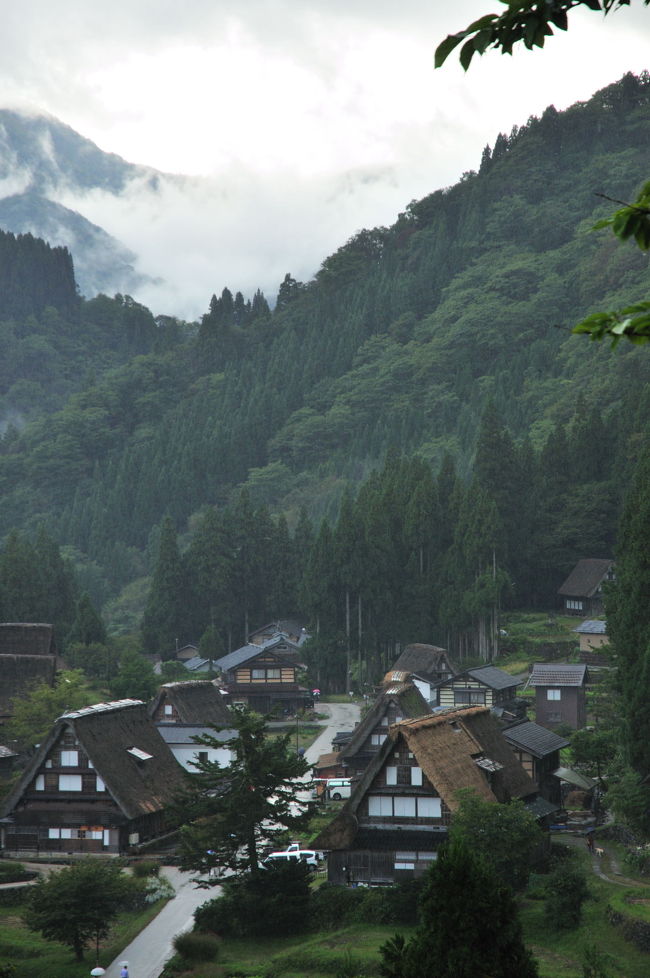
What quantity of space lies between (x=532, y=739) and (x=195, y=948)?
18525mm

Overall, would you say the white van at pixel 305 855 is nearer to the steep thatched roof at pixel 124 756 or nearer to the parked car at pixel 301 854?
the parked car at pixel 301 854

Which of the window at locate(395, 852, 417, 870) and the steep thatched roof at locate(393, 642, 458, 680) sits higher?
the steep thatched roof at locate(393, 642, 458, 680)

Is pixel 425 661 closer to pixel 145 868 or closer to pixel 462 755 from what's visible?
pixel 462 755

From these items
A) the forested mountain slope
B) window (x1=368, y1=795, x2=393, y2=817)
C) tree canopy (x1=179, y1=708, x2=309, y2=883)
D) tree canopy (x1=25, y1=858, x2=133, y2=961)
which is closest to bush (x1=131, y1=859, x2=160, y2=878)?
tree canopy (x1=179, y1=708, x2=309, y2=883)

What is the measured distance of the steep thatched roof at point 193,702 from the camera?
59.8 metres

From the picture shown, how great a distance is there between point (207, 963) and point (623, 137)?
172979 mm

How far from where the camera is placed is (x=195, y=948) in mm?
33469

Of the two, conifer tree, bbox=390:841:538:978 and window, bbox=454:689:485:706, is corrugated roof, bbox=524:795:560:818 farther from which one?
conifer tree, bbox=390:841:538:978

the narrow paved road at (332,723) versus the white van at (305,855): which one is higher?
the narrow paved road at (332,723)

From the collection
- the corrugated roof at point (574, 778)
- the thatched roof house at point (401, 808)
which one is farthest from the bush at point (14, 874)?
the corrugated roof at point (574, 778)

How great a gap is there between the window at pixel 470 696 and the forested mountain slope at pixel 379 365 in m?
42.2

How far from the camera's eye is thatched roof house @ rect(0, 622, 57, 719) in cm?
6247

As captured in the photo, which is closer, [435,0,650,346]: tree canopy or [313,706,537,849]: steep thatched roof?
[435,0,650,346]: tree canopy

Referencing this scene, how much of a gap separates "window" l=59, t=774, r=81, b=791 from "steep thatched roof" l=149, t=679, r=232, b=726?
12.4 metres
